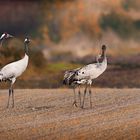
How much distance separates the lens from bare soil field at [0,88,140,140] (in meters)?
15.0

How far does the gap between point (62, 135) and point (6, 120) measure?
2.61 metres

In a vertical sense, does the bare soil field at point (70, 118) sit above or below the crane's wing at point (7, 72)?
below

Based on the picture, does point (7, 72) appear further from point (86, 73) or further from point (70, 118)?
point (70, 118)

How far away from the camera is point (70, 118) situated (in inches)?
659

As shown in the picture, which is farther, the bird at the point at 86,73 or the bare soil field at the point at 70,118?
the bird at the point at 86,73

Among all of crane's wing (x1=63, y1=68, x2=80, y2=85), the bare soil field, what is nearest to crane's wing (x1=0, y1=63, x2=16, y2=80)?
the bare soil field

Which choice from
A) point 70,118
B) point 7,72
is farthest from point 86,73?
point 7,72

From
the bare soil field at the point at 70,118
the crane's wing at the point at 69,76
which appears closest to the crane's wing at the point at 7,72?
the bare soil field at the point at 70,118

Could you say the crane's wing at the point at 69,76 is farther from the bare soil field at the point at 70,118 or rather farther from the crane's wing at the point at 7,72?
the crane's wing at the point at 7,72

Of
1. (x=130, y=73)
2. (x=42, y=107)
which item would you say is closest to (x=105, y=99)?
(x=42, y=107)

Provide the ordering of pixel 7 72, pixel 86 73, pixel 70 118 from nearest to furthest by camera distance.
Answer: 1. pixel 70 118
2. pixel 86 73
3. pixel 7 72

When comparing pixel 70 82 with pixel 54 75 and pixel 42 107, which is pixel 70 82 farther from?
pixel 54 75

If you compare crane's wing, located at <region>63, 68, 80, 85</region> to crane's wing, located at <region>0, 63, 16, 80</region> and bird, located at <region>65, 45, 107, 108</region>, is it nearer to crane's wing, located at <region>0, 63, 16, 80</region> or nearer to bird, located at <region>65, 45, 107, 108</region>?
bird, located at <region>65, 45, 107, 108</region>

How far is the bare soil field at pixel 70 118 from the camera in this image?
15.0m
